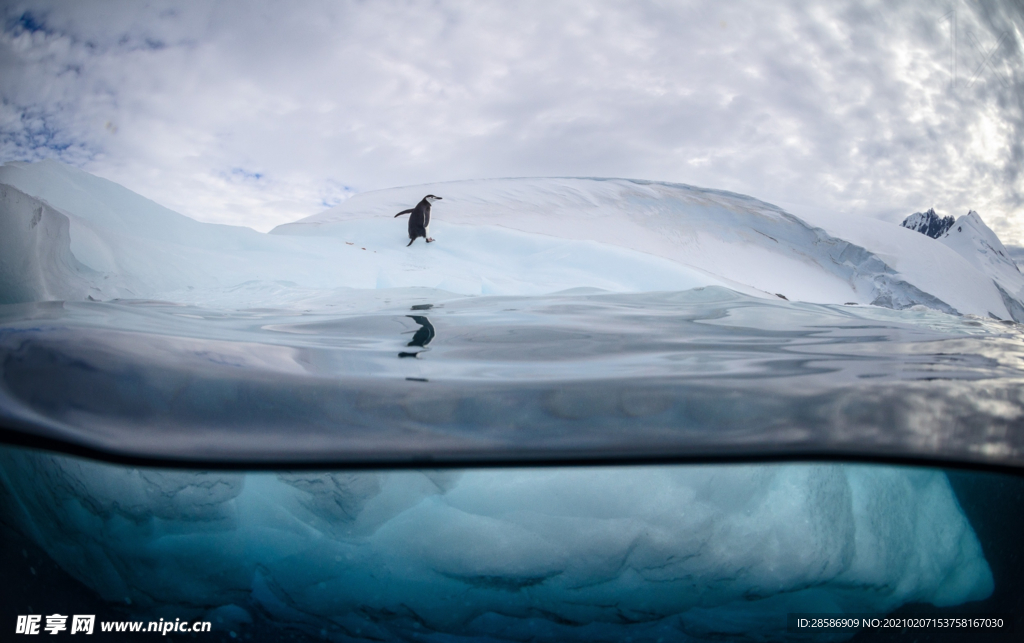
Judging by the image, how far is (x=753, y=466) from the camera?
197 centimetres

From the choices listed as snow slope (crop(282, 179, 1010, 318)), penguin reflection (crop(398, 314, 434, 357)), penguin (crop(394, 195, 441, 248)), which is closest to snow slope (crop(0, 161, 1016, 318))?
snow slope (crop(282, 179, 1010, 318))

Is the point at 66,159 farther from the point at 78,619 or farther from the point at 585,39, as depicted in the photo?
the point at 585,39

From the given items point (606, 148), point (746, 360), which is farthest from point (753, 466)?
point (606, 148)

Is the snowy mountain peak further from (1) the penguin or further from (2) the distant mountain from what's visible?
(1) the penguin

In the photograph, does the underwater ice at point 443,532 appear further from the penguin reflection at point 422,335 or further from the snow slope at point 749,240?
the snow slope at point 749,240

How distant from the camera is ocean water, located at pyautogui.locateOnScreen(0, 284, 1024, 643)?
1.51m

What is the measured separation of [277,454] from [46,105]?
6.54ft

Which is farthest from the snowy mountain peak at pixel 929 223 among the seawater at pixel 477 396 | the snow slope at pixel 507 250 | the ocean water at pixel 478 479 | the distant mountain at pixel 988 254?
the ocean water at pixel 478 479

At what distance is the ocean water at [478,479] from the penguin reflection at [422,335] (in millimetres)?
45

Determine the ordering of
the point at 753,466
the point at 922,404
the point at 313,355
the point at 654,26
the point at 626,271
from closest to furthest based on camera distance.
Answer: the point at 922,404
the point at 313,355
the point at 753,466
the point at 654,26
the point at 626,271

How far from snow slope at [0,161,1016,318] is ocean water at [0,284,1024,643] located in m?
0.67

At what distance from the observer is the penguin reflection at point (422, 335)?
82.0 inches

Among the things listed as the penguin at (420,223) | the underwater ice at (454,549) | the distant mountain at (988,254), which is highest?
the penguin at (420,223)

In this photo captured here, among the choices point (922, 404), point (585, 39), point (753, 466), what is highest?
point (585, 39)
